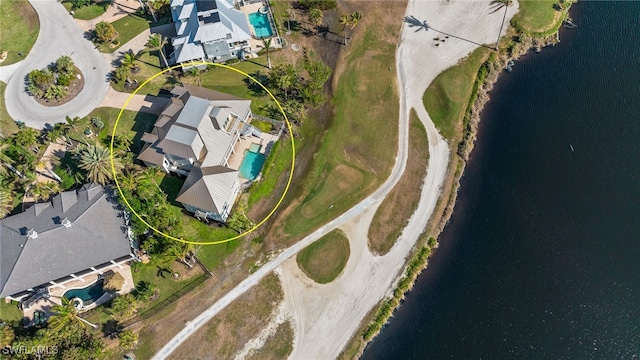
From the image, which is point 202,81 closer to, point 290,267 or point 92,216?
point 92,216

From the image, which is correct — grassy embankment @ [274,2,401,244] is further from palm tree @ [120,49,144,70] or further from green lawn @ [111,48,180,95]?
palm tree @ [120,49,144,70]

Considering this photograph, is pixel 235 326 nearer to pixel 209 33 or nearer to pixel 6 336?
pixel 6 336

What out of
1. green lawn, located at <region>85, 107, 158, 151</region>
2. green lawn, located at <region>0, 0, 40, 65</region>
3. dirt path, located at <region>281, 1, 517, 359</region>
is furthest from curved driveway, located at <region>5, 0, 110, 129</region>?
dirt path, located at <region>281, 1, 517, 359</region>

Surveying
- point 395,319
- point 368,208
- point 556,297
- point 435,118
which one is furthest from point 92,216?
point 556,297

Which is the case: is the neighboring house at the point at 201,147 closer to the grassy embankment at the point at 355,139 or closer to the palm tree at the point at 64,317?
the grassy embankment at the point at 355,139

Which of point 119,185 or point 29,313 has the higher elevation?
point 119,185
